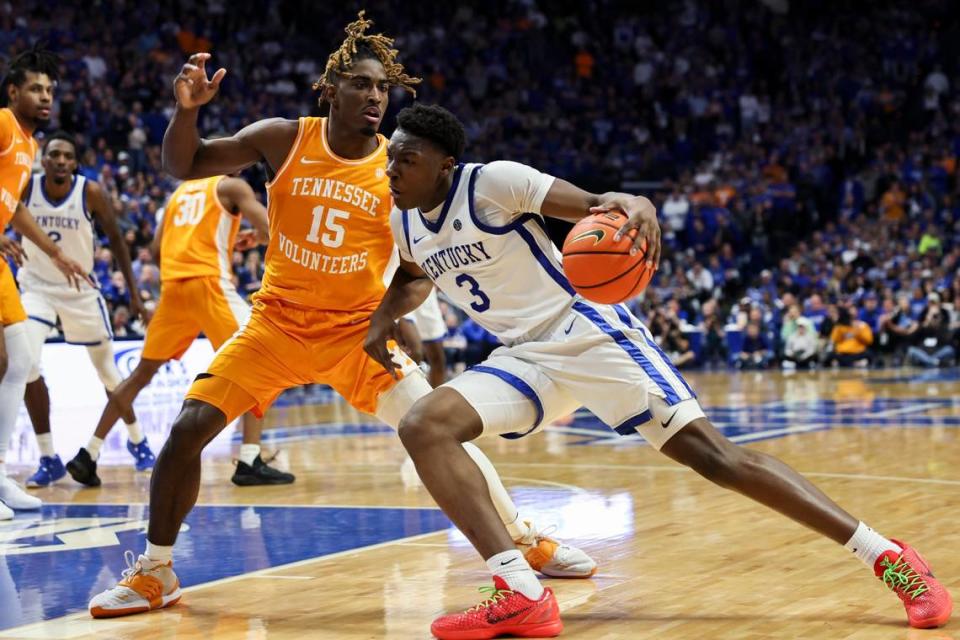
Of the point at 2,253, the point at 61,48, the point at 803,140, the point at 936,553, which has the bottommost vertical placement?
the point at 936,553

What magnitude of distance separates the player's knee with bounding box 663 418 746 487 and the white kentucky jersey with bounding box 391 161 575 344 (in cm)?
62

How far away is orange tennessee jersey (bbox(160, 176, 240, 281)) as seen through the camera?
27.6 feet

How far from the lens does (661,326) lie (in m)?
20.5

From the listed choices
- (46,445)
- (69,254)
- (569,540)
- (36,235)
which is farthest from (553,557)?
(69,254)

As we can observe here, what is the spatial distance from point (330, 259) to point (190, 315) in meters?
3.37

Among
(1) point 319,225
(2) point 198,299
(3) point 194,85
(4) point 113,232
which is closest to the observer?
(3) point 194,85

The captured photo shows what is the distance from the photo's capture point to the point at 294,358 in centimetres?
517

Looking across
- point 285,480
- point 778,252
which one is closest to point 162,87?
point 778,252

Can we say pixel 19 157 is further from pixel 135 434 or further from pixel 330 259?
pixel 330 259

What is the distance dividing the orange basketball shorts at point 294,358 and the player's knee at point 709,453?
4.39 feet

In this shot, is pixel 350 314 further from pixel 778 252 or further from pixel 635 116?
pixel 635 116

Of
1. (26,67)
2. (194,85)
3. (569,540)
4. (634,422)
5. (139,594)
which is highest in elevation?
(26,67)

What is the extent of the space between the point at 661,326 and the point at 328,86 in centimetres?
1558

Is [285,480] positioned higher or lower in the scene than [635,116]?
lower
